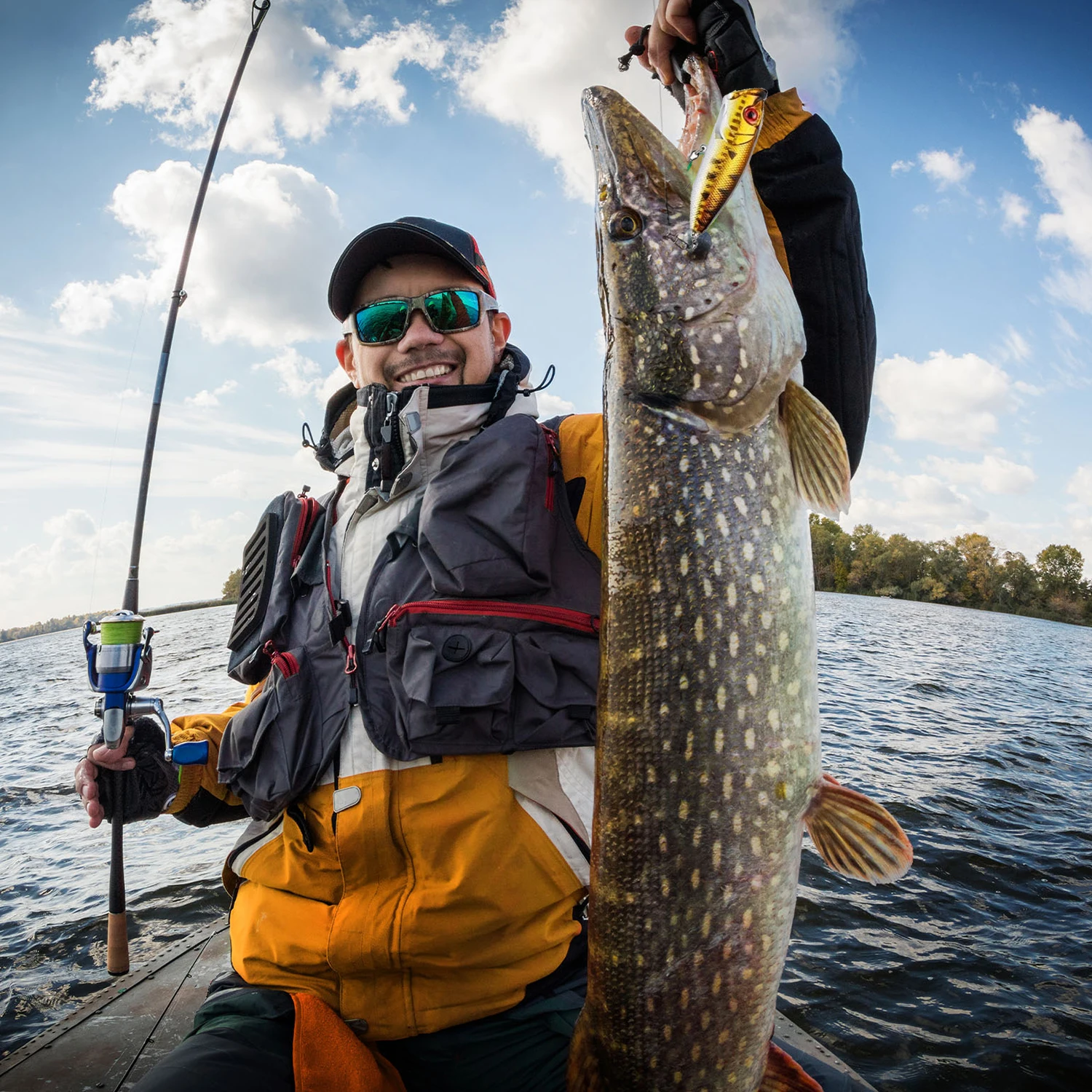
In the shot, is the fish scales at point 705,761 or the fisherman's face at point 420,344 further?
the fisherman's face at point 420,344

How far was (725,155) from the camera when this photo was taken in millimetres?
1700

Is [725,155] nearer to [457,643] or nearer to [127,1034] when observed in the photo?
[457,643]

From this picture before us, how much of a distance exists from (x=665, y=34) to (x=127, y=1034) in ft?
13.6

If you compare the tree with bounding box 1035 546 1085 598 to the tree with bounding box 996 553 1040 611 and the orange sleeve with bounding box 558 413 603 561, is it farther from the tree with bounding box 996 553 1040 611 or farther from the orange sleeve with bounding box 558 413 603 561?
the orange sleeve with bounding box 558 413 603 561

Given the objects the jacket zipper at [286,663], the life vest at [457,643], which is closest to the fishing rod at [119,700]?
the life vest at [457,643]

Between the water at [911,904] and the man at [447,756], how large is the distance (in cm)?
298

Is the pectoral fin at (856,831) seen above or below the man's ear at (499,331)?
below

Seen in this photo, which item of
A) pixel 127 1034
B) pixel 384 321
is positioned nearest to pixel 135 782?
pixel 127 1034

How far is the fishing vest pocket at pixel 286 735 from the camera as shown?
7.49 ft

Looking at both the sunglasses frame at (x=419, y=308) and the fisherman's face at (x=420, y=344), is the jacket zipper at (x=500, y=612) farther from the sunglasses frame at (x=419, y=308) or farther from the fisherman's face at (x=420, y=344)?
the sunglasses frame at (x=419, y=308)

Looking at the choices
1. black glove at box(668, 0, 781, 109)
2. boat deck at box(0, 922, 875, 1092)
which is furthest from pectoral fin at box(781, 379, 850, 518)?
boat deck at box(0, 922, 875, 1092)

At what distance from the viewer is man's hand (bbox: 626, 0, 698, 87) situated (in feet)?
6.93

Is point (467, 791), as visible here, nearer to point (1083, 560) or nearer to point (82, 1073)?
point (82, 1073)

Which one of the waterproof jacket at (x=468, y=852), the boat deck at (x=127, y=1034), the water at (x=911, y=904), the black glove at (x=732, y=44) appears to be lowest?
the water at (x=911, y=904)
